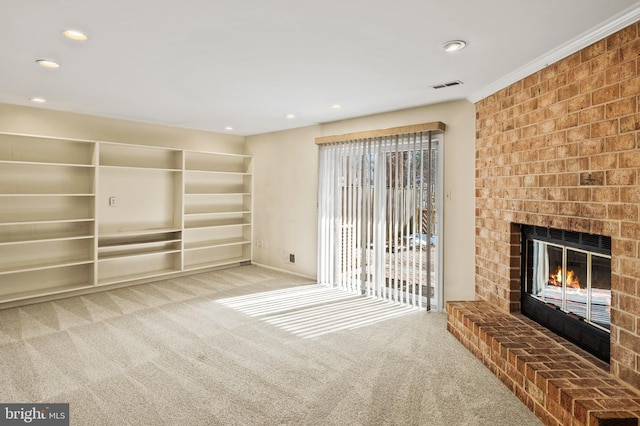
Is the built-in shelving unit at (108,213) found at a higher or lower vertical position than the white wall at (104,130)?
lower

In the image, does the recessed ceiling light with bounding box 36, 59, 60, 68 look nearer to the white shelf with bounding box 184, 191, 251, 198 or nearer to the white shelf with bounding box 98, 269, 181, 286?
the white shelf with bounding box 184, 191, 251, 198

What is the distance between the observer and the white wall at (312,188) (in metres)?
3.85

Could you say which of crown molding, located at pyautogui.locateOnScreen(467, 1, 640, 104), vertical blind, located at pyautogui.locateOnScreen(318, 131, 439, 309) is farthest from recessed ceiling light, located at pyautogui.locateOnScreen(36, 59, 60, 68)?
crown molding, located at pyautogui.locateOnScreen(467, 1, 640, 104)

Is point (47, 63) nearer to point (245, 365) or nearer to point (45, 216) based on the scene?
point (45, 216)

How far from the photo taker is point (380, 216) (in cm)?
452

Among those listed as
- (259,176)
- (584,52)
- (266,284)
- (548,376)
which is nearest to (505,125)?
(584,52)

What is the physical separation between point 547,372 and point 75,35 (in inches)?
148

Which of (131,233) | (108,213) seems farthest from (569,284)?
(108,213)

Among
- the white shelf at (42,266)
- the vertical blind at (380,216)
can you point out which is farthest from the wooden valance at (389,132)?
the white shelf at (42,266)

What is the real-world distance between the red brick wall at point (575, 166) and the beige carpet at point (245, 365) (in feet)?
2.80

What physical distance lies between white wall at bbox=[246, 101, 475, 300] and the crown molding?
64 centimetres

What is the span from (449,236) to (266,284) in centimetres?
270

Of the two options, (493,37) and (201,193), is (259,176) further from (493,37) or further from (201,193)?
(493,37)

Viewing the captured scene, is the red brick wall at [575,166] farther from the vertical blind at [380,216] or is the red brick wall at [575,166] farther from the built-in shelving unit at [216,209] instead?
the built-in shelving unit at [216,209]
